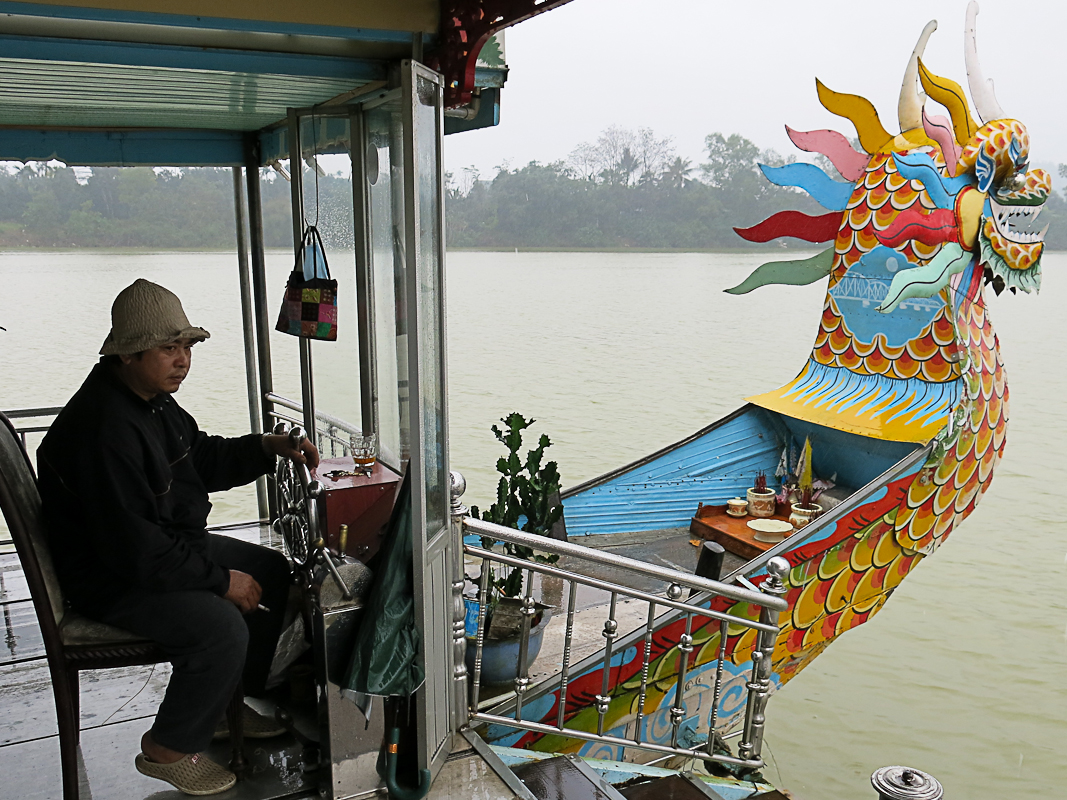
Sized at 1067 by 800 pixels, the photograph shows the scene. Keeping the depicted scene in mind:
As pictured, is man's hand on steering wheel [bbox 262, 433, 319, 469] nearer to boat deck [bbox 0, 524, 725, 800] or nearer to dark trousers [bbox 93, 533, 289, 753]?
dark trousers [bbox 93, 533, 289, 753]

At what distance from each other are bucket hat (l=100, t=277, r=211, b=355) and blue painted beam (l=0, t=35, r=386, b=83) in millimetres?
525

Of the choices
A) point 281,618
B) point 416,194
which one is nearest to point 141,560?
point 281,618

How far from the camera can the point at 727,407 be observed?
56.4 ft

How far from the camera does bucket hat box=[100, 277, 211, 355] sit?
6.27 ft

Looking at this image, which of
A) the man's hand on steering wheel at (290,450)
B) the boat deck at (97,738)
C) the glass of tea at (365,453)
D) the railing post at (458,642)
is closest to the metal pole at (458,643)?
the railing post at (458,642)

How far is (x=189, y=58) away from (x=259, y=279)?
2.07m

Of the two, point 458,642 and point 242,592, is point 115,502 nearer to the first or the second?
point 242,592

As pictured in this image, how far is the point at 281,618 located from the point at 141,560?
0.60 metres

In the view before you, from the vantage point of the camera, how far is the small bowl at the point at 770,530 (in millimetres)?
5375

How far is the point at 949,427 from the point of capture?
5.17 meters

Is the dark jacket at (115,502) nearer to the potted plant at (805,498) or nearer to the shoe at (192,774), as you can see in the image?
the shoe at (192,774)

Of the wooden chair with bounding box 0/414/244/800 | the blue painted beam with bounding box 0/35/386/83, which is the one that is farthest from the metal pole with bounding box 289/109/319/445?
the wooden chair with bounding box 0/414/244/800

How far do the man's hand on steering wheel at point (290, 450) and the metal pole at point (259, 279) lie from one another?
68.7 inches

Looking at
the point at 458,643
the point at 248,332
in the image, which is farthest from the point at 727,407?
the point at 458,643
